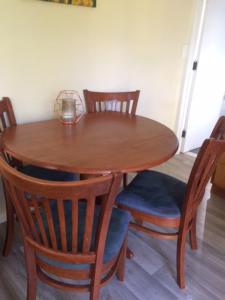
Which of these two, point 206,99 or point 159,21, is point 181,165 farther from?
→ point 159,21

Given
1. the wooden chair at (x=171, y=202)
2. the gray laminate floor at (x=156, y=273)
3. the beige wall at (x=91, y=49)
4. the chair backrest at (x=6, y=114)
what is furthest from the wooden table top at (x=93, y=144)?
the gray laminate floor at (x=156, y=273)

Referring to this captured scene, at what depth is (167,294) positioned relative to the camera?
4.92 feet

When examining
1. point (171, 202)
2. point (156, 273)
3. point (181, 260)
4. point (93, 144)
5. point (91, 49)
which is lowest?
point (156, 273)

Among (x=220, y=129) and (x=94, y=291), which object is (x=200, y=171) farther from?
(x=94, y=291)

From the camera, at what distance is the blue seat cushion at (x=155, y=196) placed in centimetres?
144

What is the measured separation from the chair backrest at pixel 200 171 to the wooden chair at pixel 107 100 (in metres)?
0.85

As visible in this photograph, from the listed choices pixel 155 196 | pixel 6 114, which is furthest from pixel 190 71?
pixel 6 114

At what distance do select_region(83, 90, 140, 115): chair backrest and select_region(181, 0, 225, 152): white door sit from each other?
3.83 ft

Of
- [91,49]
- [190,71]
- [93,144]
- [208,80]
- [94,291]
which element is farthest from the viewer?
[208,80]

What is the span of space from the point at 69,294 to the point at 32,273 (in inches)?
15.7

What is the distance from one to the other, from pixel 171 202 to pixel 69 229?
62 cm

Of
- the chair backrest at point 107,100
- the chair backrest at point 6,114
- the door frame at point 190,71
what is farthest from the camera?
the door frame at point 190,71

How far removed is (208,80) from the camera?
3.19 m

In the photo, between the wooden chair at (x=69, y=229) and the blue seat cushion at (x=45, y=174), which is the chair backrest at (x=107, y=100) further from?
the wooden chair at (x=69, y=229)
